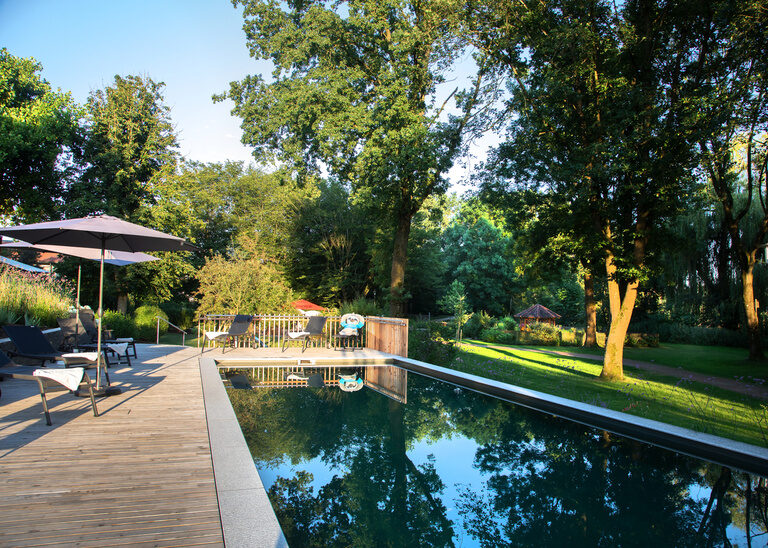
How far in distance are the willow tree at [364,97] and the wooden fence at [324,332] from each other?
10.2ft

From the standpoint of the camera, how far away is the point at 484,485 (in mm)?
4262

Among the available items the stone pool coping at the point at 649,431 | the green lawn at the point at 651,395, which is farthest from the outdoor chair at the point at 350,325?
the stone pool coping at the point at 649,431

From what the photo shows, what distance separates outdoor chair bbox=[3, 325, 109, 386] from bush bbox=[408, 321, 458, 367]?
754cm

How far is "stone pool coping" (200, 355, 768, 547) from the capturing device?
2.66m

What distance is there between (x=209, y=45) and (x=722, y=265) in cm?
2305

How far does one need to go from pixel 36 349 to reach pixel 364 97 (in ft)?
45.8

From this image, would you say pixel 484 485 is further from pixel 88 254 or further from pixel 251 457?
pixel 88 254

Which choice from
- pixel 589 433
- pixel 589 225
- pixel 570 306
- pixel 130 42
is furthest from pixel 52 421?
pixel 570 306

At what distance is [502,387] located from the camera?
25.5ft

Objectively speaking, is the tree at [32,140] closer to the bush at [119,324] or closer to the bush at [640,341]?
the bush at [119,324]

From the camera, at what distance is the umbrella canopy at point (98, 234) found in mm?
5449

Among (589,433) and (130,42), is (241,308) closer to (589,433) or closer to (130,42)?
Answer: (130,42)

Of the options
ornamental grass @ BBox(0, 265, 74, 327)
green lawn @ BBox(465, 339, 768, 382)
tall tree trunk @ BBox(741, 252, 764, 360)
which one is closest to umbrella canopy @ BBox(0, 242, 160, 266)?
ornamental grass @ BBox(0, 265, 74, 327)

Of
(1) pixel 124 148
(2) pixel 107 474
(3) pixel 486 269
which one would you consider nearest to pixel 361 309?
(2) pixel 107 474
